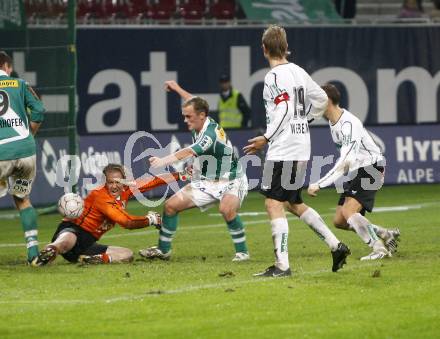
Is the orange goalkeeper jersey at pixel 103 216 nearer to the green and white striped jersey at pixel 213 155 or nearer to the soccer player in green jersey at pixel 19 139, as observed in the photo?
the green and white striped jersey at pixel 213 155

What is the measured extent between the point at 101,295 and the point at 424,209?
9.65m

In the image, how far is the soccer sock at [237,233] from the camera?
45.7 ft

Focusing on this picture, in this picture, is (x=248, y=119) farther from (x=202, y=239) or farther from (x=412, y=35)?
(x=202, y=239)

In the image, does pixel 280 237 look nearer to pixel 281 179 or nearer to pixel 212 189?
pixel 281 179

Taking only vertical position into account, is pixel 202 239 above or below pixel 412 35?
below

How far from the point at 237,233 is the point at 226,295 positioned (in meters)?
2.86

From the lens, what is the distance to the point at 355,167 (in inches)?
552

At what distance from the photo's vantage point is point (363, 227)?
45.4 ft

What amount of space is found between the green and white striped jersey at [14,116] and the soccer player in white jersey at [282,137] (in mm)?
2801

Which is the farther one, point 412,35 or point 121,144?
point 412,35

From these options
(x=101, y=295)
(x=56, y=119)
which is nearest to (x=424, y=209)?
(x=56, y=119)

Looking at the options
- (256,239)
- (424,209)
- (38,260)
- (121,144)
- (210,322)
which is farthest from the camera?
(121,144)

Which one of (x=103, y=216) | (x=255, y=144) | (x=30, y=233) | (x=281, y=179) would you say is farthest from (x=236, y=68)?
(x=255, y=144)

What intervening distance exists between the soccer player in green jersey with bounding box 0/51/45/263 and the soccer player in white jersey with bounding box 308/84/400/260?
2971 millimetres
